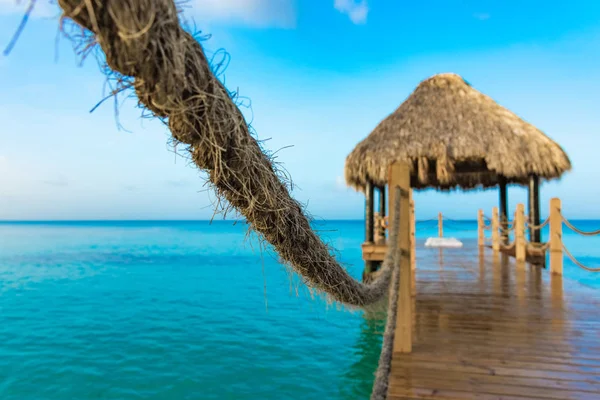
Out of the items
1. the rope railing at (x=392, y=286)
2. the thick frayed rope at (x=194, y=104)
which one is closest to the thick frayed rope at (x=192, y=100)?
the thick frayed rope at (x=194, y=104)

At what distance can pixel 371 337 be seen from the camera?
686 centimetres

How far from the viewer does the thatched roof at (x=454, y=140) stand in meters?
8.79

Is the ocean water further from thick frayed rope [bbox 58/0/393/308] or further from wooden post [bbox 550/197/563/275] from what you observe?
wooden post [bbox 550/197/563/275]

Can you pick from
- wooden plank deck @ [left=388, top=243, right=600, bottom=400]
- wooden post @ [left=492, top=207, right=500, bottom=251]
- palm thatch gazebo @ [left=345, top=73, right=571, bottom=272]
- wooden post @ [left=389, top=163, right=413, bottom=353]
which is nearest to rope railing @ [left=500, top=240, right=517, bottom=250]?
wooden post @ [left=492, top=207, right=500, bottom=251]

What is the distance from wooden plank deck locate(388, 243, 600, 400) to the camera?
8.31ft

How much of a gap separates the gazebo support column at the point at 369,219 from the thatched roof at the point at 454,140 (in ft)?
1.64

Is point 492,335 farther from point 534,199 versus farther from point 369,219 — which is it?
point 534,199

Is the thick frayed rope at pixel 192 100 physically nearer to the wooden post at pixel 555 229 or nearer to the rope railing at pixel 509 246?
the wooden post at pixel 555 229

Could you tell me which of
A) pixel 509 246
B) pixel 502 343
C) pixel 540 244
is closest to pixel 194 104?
pixel 502 343

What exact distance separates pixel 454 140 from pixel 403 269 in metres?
6.63

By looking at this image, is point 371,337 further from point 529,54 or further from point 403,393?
point 529,54

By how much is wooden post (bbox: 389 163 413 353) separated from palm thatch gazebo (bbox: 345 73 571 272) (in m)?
5.77

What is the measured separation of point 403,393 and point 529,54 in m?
12.1

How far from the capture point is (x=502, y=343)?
3.41 m
